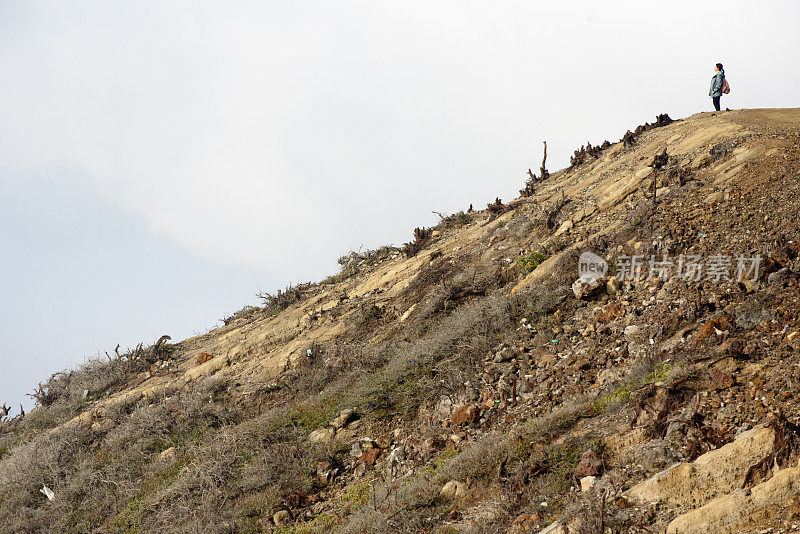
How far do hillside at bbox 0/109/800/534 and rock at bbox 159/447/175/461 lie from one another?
0.12 meters

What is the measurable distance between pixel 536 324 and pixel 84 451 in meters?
9.77

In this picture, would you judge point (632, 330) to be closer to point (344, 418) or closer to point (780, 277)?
point (780, 277)

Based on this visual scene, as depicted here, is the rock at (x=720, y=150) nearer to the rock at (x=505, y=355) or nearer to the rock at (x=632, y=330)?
the rock at (x=632, y=330)

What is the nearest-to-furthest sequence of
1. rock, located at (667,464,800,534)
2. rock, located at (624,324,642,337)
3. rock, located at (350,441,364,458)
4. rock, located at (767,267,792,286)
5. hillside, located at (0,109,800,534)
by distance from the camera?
rock, located at (667,464,800,534) < hillside, located at (0,109,800,534) < rock, located at (767,267,792,286) < rock, located at (624,324,642,337) < rock, located at (350,441,364,458)

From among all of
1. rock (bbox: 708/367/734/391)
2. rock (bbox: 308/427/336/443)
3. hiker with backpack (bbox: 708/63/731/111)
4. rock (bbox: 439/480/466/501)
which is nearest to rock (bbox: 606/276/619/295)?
rock (bbox: 708/367/734/391)

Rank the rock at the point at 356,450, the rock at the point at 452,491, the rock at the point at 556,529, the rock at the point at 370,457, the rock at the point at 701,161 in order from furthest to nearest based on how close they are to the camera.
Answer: the rock at the point at 701,161, the rock at the point at 356,450, the rock at the point at 370,457, the rock at the point at 452,491, the rock at the point at 556,529

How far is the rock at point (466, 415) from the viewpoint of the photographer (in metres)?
7.70

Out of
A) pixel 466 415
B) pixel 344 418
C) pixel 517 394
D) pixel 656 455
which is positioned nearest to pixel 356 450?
pixel 344 418

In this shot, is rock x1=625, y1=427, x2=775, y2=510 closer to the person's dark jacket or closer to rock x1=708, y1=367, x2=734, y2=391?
rock x1=708, y1=367, x2=734, y2=391

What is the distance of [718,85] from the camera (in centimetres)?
1470

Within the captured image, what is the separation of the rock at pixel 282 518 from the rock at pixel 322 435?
1478 millimetres

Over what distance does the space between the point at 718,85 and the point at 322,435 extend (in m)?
14.8

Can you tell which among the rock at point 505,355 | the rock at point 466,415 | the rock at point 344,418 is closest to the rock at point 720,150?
the rock at point 505,355

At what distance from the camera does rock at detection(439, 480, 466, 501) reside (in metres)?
6.02
